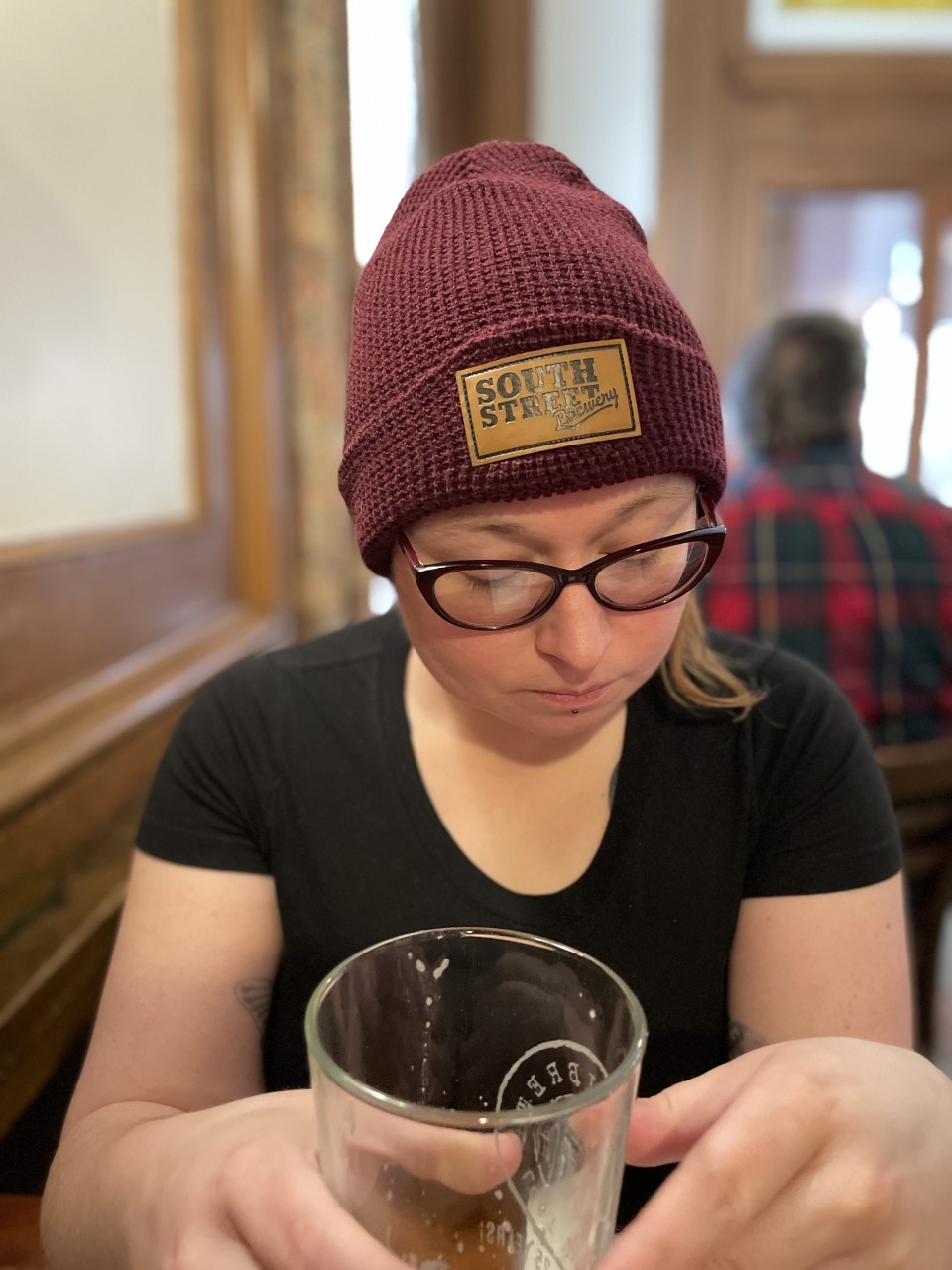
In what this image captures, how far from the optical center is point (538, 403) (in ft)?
→ 2.15

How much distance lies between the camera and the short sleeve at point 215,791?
84 cm

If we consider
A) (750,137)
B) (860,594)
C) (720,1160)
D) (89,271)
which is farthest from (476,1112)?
(750,137)

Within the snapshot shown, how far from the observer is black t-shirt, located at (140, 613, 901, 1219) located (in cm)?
82

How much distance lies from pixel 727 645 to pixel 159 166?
1.17 m

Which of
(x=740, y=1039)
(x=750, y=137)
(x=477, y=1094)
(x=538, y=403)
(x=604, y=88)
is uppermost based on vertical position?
(x=604, y=88)

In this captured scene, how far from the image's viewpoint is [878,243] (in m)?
3.63

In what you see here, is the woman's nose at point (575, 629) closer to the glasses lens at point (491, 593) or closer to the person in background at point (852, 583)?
the glasses lens at point (491, 593)

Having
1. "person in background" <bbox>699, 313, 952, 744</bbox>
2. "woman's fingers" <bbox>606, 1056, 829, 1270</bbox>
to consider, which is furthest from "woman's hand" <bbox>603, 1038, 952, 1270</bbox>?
"person in background" <bbox>699, 313, 952, 744</bbox>

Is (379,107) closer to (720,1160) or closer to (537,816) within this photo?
(537,816)

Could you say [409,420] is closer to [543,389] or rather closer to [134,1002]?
[543,389]

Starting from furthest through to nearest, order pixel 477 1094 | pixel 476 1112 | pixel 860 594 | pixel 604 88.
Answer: pixel 604 88 → pixel 860 594 → pixel 477 1094 → pixel 476 1112

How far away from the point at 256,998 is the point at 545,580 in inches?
18.6

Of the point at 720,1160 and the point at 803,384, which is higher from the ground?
the point at 803,384

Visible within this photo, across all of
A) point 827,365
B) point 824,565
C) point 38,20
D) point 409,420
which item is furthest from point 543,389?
point 827,365
